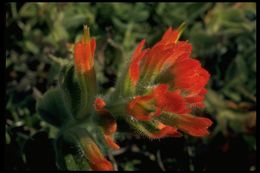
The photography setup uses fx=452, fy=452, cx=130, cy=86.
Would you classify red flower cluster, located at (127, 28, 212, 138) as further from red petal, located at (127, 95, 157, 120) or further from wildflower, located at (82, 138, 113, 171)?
wildflower, located at (82, 138, 113, 171)

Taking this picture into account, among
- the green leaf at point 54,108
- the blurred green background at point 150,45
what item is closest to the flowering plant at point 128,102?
the green leaf at point 54,108

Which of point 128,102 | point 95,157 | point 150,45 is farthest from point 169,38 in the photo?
point 150,45

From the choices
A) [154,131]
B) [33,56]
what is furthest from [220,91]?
[154,131]

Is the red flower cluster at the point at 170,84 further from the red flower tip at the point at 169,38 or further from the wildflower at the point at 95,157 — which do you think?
the wildflower at the point at 95,157

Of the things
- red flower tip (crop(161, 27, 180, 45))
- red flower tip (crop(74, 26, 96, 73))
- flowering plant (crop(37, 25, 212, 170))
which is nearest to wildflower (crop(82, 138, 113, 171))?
flowering plant (crop(37, 25, 212, 170))

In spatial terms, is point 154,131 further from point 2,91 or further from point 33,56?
point 33,56

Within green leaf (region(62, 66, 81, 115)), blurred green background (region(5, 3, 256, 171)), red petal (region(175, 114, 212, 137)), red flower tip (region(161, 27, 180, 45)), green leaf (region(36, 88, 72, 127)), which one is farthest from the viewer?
blurred green background (region(5, 3, 256, 171))

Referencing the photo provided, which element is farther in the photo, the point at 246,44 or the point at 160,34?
the point at 246,44
